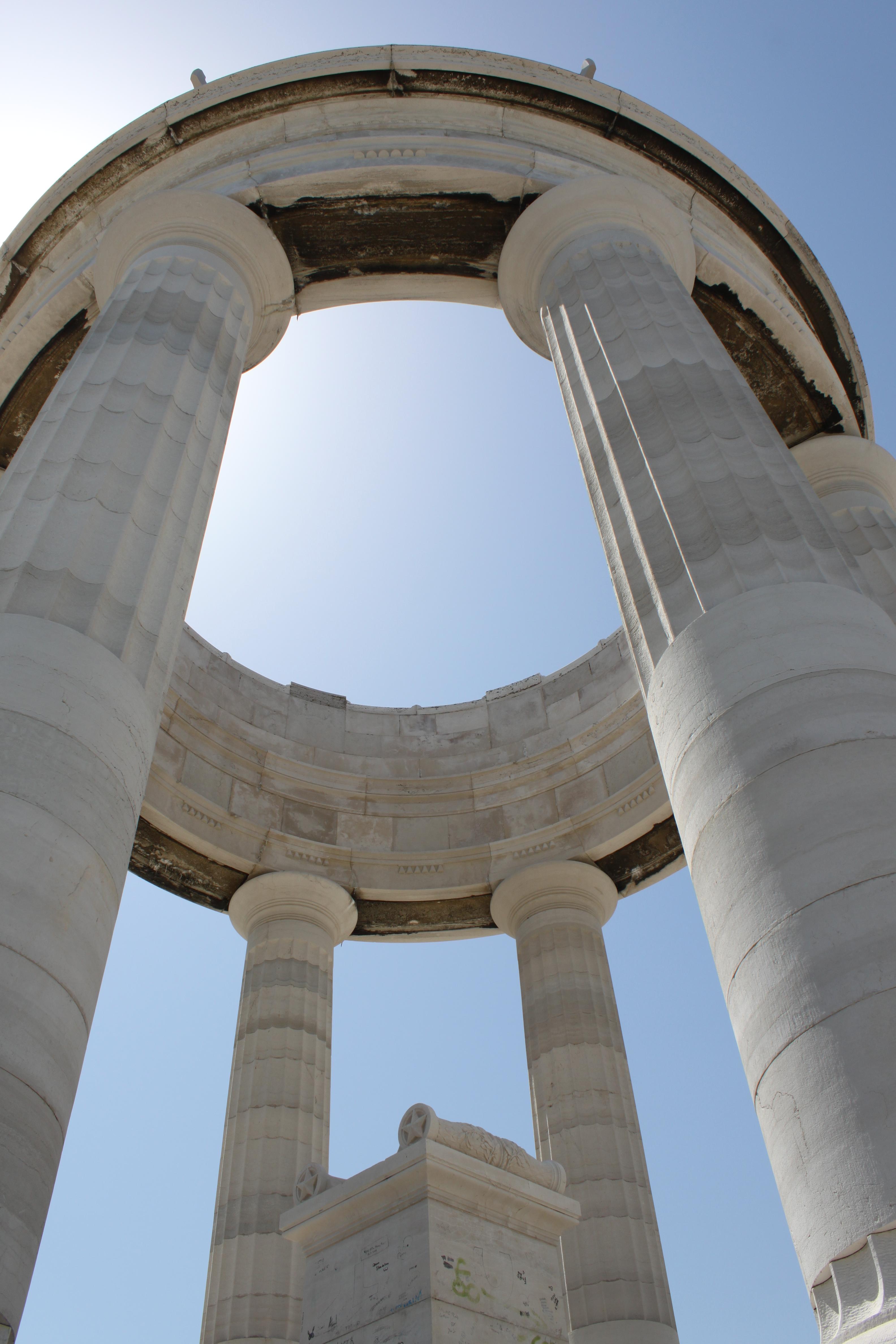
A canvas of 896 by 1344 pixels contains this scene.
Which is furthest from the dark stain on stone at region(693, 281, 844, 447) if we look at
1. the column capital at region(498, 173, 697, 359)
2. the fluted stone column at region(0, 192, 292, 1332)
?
the fluted stone column at region(0, 192, 292, 1332)

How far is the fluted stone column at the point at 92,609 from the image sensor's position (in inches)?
373

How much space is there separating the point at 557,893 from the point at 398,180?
19345 mm

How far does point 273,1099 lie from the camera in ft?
85.4

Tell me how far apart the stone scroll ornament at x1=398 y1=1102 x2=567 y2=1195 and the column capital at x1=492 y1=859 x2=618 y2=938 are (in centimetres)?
1675

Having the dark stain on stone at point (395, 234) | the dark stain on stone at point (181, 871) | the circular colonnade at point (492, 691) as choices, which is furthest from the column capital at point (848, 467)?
the dark stain on stone at point (181, 871)

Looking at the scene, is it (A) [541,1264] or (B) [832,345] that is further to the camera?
(B) [832,345]

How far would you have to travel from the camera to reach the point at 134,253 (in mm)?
22016

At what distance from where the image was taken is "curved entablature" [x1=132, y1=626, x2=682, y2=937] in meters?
31.1

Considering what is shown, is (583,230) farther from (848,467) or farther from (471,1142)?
(471,1142)

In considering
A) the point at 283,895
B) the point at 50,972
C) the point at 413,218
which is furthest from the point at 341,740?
the point at 50,972

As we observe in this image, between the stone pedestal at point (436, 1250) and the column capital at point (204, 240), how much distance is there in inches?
661

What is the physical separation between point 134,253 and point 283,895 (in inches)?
689

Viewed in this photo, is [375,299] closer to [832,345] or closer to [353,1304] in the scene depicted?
[832,345]

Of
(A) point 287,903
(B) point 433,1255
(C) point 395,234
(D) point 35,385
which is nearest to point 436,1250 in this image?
(B) point 433,1255
